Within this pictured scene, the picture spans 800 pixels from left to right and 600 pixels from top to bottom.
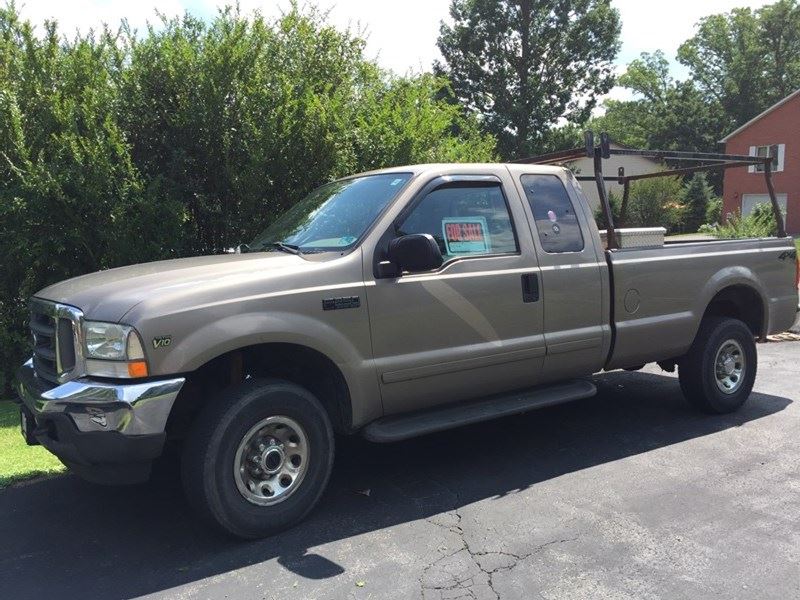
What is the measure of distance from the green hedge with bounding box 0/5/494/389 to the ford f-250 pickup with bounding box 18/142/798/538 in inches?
105

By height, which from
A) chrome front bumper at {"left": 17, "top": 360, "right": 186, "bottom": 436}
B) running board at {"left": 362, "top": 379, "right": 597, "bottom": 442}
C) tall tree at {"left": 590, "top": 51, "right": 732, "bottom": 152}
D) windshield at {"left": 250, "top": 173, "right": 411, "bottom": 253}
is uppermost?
tall tree at {"left": 590, "top": 51, "right": 732, "bottom": 152}

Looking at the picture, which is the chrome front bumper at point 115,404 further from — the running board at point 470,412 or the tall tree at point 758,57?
the tall tree at point 758,57

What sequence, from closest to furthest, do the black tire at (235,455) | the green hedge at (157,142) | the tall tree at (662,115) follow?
1. the black tire at (235,455)
2. the green hedge at (157,142)
3. the tall tree at (662,115)

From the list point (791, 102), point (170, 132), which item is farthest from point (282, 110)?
point (791, 102)

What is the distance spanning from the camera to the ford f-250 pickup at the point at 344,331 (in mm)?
3537

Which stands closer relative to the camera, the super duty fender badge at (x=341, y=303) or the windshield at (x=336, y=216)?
the super duty fender badge at (x=341, y=303)

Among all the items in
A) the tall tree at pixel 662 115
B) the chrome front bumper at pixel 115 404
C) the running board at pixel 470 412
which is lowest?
the running board at pixel 470 412

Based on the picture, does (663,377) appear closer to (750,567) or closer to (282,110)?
(750,567)

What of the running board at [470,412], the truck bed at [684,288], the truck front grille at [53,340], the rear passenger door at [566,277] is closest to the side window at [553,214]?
the rear passenger door at [566,277]

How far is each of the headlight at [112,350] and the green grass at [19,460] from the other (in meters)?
1.92

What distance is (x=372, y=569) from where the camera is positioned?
354 centimetres

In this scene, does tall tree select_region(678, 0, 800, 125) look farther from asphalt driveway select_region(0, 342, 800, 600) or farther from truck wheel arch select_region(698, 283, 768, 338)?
asphalt driveway select_region(0, 342, 800, 600)

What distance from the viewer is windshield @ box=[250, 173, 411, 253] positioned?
444 cm

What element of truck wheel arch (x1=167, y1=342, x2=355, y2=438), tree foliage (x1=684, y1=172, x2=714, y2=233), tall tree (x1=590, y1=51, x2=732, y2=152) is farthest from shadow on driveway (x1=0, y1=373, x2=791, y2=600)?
tall tree (x1=590, y1=51, x2=732, y2=152)
